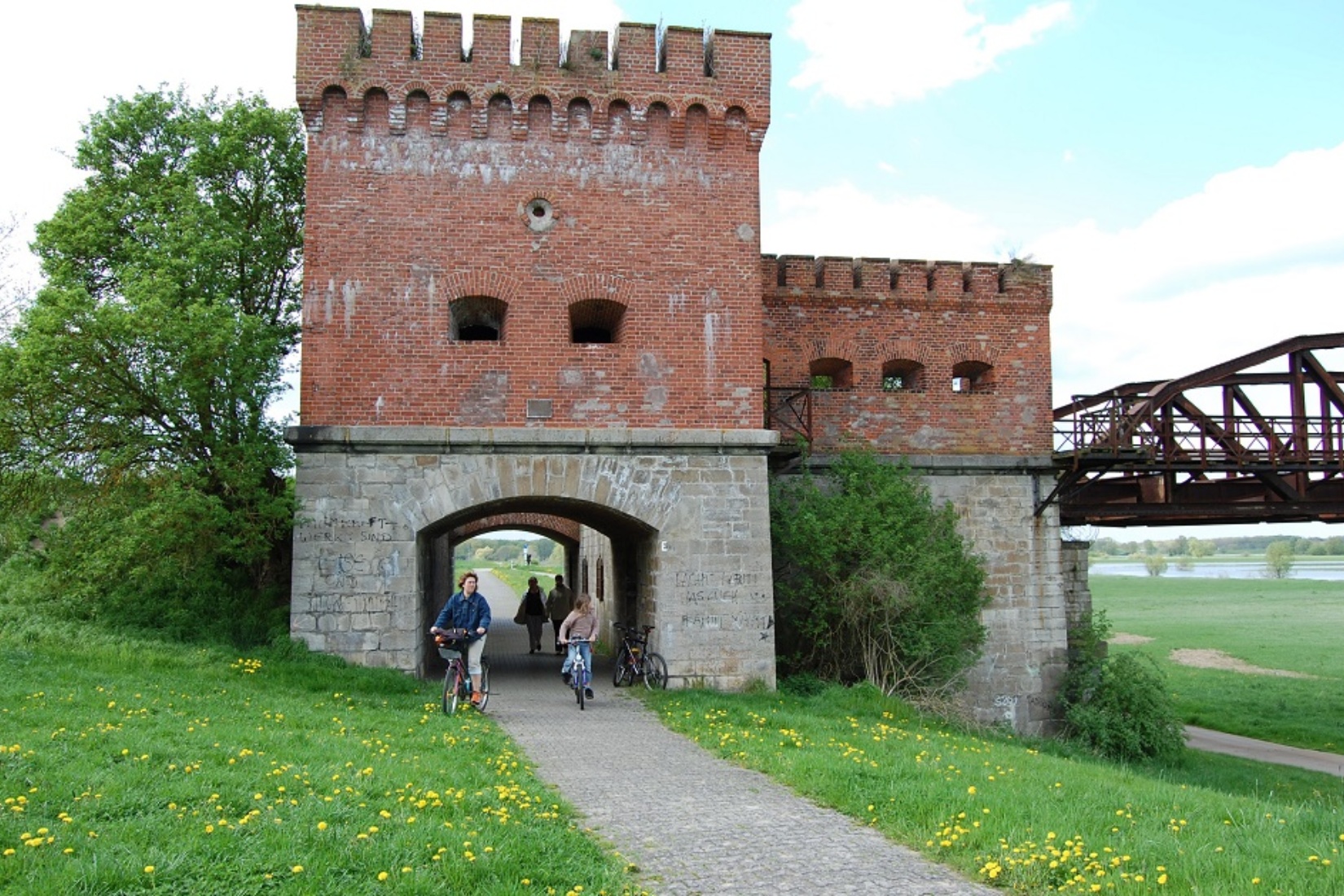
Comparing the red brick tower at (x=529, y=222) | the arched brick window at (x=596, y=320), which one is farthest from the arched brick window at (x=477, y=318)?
the arched brick window at (x=596, y=320)

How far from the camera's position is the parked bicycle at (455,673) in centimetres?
1131

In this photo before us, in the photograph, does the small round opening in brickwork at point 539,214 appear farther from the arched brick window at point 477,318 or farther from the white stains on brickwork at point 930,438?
the white stains on brickwork at point 930,438

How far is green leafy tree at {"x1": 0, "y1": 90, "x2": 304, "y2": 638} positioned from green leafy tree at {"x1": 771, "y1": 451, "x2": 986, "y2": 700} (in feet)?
23.4

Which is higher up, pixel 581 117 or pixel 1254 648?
pixel 581 117

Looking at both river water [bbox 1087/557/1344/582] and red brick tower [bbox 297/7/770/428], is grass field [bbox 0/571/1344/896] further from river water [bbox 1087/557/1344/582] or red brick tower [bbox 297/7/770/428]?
river water [bbox 1087/557/1344/582]

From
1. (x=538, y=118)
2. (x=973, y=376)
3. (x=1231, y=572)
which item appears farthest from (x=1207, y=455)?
(x=1231, y=572)

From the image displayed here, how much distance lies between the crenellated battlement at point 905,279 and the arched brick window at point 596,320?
→ 3.07 metres

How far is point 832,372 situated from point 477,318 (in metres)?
6.14

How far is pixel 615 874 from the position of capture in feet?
18.9

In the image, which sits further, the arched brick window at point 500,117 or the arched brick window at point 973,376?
the arched brick window at point 973,376

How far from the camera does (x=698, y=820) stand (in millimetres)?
7188

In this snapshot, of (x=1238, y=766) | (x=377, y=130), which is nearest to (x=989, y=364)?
(x=1238, y=766)

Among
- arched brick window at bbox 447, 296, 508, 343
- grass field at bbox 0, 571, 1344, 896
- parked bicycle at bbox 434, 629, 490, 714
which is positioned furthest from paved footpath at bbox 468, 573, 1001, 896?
arched brick window at bbox 447, 296, 508, 343

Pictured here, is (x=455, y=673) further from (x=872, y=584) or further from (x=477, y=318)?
(x=872, y=584)
